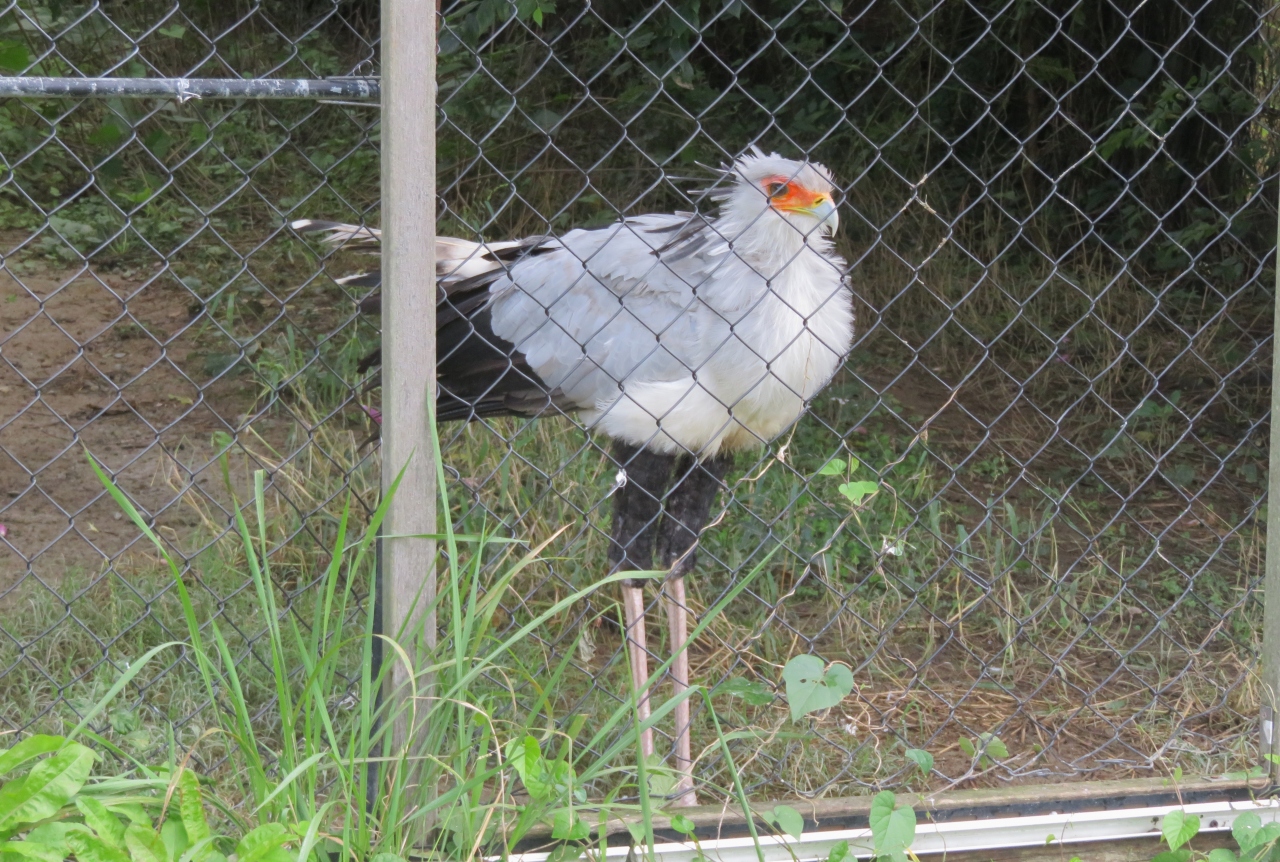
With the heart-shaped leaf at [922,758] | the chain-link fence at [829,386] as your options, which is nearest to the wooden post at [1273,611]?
the chain-link fence at [829,386]

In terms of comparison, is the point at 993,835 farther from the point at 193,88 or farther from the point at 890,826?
the point at 193,88

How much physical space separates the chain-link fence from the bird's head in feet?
0.48

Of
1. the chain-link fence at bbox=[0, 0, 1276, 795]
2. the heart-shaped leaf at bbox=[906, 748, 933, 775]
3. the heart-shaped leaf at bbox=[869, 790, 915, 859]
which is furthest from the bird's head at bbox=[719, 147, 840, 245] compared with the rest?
the heart-shaped leaf at bbox=[869, 790, 915, 859]

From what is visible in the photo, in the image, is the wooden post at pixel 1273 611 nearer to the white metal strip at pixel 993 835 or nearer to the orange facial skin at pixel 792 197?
the white metal strip at pixel 993 835

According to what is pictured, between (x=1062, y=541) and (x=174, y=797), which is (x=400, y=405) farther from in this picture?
(x=1062, y=541)

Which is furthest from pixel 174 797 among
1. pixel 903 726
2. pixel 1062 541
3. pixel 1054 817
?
pixel 1062 541

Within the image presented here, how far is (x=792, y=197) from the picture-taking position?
2.85 metres

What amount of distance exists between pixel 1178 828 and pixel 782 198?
4.89ft

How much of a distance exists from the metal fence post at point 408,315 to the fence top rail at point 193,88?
66 millimetres

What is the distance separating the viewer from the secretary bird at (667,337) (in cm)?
288

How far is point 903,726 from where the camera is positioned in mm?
3051

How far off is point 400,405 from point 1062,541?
2951 millimetres

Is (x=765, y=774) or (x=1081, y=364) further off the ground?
(x=1081, y=364)

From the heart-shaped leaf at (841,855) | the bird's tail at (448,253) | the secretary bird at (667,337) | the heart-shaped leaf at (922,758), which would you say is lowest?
the heart-shaped leaf at (841,855)
